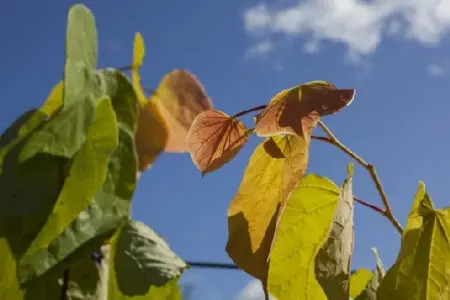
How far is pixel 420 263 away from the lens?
351 millimetres

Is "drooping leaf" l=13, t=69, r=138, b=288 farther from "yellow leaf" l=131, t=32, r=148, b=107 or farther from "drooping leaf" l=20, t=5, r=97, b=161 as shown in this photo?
"yellow leaf" l=131, t=32, r=148, b=107

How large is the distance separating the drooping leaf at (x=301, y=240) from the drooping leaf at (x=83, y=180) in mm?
91

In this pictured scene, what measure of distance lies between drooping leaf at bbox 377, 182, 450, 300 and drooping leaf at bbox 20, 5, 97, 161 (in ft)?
0.50

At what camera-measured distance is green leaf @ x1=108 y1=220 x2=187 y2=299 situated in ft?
1.00

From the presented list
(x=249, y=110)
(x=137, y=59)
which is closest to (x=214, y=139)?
(x=249, y=110)

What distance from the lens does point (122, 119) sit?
1.12ft

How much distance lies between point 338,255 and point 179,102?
16 cm

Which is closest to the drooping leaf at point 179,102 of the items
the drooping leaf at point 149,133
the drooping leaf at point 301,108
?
the drooping leaf at point 149,133

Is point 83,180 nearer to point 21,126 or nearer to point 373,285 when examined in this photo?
point 21,126

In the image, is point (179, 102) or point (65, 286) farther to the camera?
point (179, 102)

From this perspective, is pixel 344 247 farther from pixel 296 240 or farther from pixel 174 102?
pixel 174 102

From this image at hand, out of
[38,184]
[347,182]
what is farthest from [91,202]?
[347,182]

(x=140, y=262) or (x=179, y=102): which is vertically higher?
(x=179, y=102)

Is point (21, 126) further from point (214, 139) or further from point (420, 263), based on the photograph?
point (420, 263)
